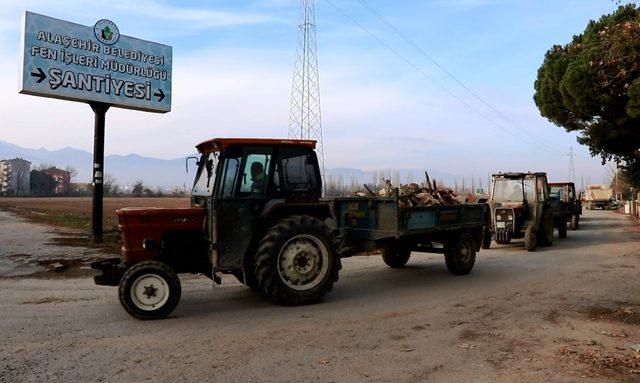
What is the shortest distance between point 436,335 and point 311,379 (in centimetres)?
209

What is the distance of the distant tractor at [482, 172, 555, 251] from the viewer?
53.0 feet

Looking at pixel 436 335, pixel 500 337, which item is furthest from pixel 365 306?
pixel 500 337

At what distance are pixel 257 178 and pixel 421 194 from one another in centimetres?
426

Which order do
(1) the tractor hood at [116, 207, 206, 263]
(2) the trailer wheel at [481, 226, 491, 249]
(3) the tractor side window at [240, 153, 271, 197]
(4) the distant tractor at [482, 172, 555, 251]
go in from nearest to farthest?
(1) the tractor hood at [116, 207, 206, 263]
(3) the tractor side window at [240, 153, 271, 197]
(2) the trailer wheel at [481, 226, 491, 249]
(4) the distant tractor at [482, 172, 555, 251]

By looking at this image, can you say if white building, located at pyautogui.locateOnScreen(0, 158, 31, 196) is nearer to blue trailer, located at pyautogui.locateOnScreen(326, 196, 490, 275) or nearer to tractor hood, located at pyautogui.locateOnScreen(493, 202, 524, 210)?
tractor hood, located at pyautogui.locateOnScreen(493, 202, 524, 210)

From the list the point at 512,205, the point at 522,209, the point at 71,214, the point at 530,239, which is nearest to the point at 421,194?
the point at 530,239

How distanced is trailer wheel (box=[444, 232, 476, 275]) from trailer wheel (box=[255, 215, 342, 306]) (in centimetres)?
363

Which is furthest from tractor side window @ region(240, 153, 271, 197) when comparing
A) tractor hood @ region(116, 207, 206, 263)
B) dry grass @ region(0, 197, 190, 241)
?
dry grass @ region(0, 197, 190, 241)

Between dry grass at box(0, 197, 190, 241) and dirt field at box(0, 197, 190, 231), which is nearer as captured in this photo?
dry grass at box(0, 197, 190, 241)

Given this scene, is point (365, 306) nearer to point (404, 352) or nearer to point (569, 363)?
point (404, 352)

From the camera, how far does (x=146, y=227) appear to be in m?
6.87

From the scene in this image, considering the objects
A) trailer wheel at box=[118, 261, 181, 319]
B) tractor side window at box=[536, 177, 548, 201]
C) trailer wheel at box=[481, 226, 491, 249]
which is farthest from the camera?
tractor side window at box=[536, 177, 548, 201]

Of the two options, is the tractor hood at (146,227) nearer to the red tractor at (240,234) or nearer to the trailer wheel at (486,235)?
the red tractor at (240,234)

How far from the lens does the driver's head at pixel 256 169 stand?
7324 mm
